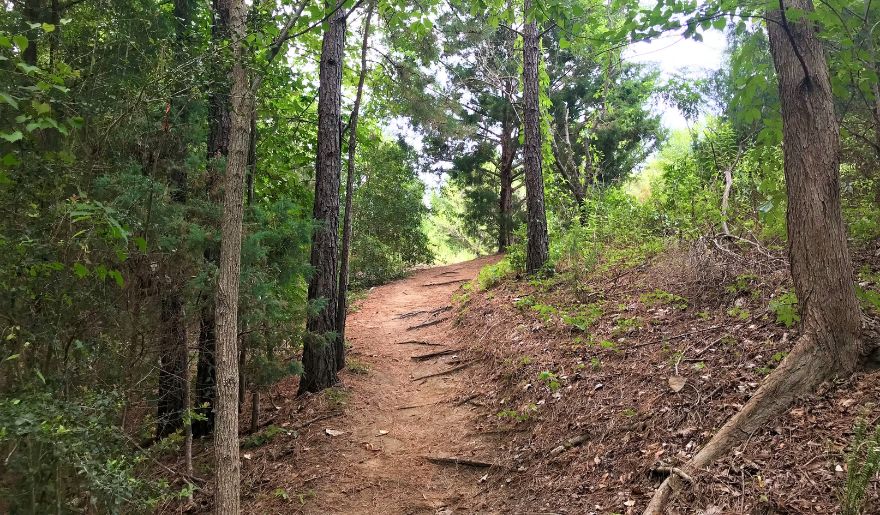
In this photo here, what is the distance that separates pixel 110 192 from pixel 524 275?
738cm

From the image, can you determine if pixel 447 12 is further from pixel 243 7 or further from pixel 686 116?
pixel 243 7

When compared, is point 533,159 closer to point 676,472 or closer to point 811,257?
point 811,257

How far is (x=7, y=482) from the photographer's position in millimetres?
3121

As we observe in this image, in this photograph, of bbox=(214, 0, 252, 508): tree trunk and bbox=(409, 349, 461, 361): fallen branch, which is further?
bbox=(409, 349, 461, 361): fallen branch

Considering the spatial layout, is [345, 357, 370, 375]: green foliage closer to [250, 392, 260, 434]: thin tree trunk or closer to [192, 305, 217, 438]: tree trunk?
[250, 392, 260, 434]: thin tree trunk

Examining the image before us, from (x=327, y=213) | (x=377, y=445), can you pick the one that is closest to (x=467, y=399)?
(x=377, y=445)

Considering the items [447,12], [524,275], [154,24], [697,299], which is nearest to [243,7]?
[154,24]

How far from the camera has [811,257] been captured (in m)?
3.64

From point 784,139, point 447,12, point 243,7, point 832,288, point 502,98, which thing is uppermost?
point 447,12

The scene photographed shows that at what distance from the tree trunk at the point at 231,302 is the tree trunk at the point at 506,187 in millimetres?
14894

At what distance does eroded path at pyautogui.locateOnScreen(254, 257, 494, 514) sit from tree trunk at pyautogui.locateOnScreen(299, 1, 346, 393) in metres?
0.57

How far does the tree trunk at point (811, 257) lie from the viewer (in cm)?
354

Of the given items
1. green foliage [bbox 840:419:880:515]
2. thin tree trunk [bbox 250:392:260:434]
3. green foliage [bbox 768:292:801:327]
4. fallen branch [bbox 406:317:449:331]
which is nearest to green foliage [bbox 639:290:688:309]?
green foliage [bbox 768:292:801:327]

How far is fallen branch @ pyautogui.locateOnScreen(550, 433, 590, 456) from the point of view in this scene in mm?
4605
